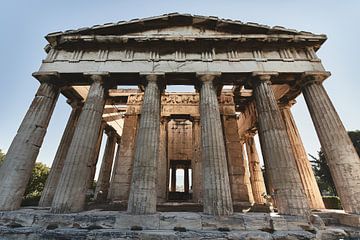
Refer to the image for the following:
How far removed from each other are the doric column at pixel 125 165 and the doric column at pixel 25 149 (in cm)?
464

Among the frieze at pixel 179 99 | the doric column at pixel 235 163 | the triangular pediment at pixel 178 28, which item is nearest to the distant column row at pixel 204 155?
the doric column at pixel 235 163

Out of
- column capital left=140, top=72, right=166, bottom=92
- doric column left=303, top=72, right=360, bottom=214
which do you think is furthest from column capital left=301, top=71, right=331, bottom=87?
column capital left=140, top=72, right=166, bottom=92

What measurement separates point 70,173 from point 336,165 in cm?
1289

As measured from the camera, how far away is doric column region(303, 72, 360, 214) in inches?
329

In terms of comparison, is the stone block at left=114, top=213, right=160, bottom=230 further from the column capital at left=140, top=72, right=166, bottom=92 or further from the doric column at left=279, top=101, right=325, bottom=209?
the doric column at left=279, top=101, right=325, bottom=209

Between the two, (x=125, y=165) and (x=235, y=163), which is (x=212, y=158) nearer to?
(x=235, y=163)

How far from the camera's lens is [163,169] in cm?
1291

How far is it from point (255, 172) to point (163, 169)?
328 inches

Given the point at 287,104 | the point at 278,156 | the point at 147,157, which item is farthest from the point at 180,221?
the point at 287,104

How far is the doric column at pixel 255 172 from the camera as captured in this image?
15357 mm

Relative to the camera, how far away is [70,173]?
28.8 ft

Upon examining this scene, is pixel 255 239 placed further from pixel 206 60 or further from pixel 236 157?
pixel 206 60

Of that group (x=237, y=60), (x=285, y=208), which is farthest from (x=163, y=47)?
(x=285, y=208)

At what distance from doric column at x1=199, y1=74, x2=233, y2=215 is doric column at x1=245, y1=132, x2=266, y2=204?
8.43m
